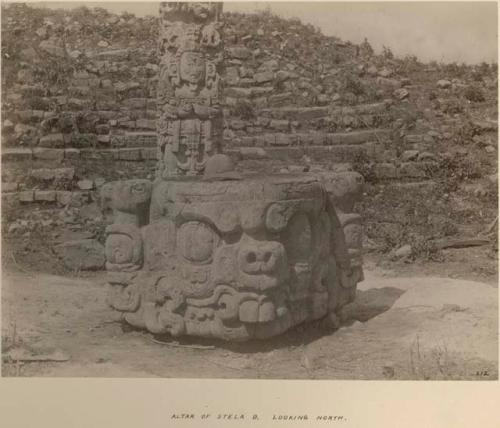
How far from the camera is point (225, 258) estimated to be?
5.43 meters

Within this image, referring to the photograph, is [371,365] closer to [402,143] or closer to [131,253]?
[131,253]

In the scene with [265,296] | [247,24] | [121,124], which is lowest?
[265,296]

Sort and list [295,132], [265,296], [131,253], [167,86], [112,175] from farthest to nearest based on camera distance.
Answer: [295,132], [112,175], [167,86], [131,253], [265,296]

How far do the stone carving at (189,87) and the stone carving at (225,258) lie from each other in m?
2.11

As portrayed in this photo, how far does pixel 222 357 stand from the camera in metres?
5.65

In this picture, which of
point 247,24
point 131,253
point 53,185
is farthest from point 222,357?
point 247,24

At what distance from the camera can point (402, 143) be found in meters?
11.0

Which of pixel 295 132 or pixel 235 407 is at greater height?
pixel 295 132

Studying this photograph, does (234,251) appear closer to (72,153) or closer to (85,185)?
(85,185)

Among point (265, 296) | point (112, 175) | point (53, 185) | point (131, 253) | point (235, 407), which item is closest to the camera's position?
point (235, 407)

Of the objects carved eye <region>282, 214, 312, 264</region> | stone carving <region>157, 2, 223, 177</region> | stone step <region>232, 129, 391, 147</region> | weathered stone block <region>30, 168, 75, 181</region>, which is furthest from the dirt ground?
stone step <region>232, 129, 391, 147</region>

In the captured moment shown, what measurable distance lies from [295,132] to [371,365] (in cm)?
633

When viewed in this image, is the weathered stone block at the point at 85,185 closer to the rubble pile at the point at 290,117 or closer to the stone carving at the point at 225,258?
the rubble pile at the point at 290,117

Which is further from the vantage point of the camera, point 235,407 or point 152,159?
point 152,159
